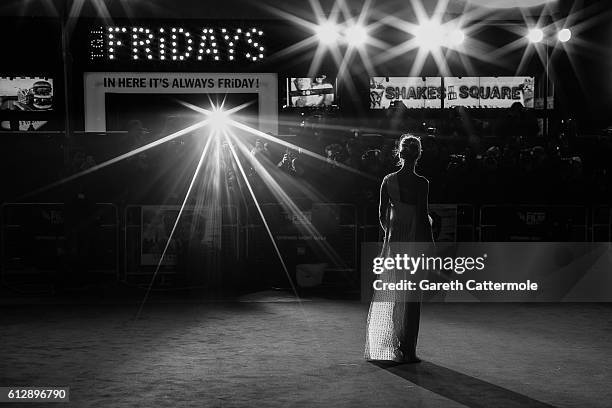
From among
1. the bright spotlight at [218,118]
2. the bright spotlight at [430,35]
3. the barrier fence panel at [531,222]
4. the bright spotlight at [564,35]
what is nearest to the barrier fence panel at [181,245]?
the bright spotlight at [218,118]

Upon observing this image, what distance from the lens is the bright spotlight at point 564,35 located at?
2064 centimetres

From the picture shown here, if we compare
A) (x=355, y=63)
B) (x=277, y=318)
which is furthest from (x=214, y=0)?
(x=277, y=318)

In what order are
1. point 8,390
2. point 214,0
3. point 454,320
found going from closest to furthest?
point 8,390 < point 454,320 < point 214,0

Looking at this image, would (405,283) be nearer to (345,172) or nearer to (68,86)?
(345,172)

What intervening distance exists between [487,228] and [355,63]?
6874 mm

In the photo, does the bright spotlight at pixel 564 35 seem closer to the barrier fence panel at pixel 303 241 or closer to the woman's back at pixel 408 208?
the barrier fence panel at pixel 303 241

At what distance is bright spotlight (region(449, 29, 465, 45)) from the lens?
20719 millimetres

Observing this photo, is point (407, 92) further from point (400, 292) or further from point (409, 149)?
point (400, 292)

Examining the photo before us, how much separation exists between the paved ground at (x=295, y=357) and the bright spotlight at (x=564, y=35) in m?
9.54

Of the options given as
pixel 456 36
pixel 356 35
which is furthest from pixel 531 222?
pixel 356 35

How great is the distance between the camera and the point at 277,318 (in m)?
11.8

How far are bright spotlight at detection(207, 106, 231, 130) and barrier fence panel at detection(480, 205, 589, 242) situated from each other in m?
6.49

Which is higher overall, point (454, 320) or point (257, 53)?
point (257, 53)

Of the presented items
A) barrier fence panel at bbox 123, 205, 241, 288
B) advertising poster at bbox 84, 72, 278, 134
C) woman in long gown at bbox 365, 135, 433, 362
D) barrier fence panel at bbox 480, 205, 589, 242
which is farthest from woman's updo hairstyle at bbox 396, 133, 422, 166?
advertising poster at bbox 84, 72, 278, 134
